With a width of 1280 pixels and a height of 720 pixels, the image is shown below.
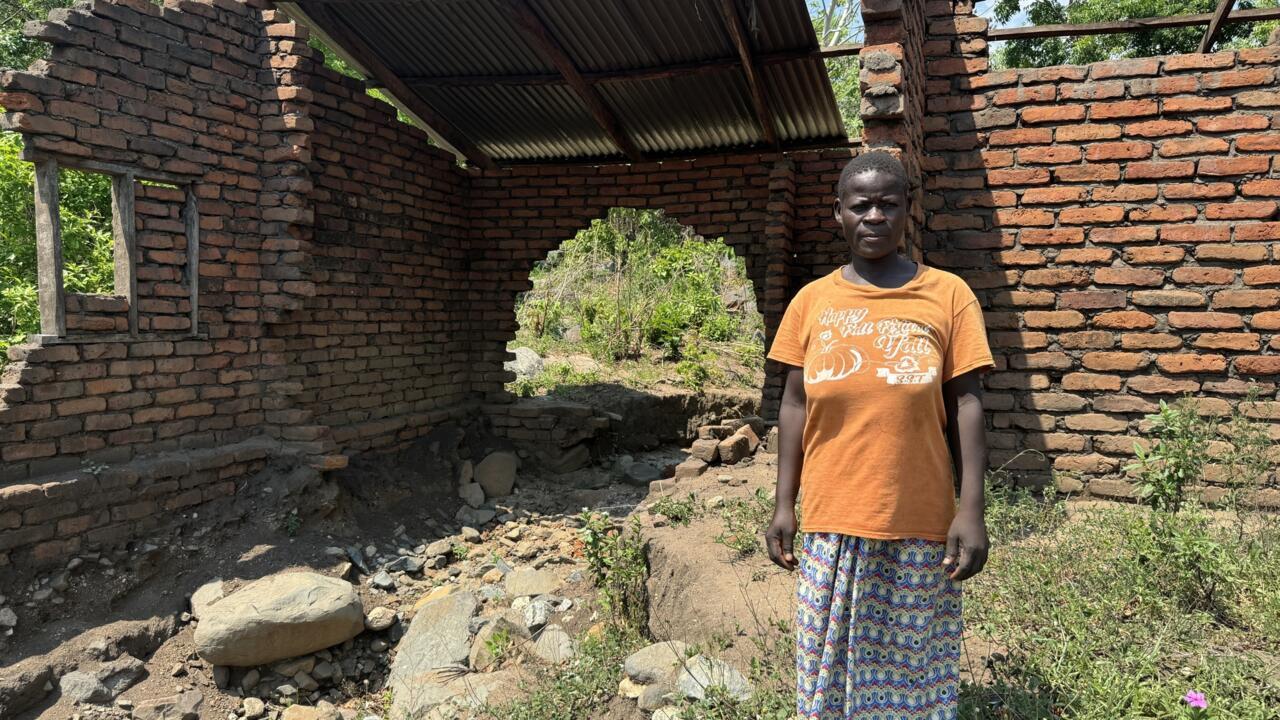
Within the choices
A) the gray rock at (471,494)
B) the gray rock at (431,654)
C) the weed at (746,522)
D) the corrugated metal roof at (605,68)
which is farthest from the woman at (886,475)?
the gray rock at (471,494)

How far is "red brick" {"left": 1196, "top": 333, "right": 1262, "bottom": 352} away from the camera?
4.15 m

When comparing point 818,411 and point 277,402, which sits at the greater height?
point 818,411

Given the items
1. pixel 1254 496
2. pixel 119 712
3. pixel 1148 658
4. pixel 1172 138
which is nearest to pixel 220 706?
pixel 119 712

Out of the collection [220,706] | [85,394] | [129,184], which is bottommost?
[220,706]

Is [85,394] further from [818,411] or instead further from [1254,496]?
[1254,496]

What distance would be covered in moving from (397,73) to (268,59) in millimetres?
1886

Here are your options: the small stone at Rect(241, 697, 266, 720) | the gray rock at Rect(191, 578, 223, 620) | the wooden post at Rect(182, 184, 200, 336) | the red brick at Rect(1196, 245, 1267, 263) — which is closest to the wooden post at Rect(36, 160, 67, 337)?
the wooden post at Rect(182, 184, 200, 336)

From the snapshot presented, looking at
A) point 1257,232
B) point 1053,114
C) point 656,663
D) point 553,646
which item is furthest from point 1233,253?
point 553,646

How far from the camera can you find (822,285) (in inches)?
84.2

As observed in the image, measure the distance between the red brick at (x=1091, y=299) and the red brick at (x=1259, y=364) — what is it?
0.65 m

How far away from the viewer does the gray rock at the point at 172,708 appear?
4023 mm

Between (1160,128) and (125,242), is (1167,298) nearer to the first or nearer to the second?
(1160,128)

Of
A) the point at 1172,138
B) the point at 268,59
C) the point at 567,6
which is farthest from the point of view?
the point at 567,6

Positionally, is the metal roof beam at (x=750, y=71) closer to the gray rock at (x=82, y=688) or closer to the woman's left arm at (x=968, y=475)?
the woman's left arm at (x=968, y=475)
